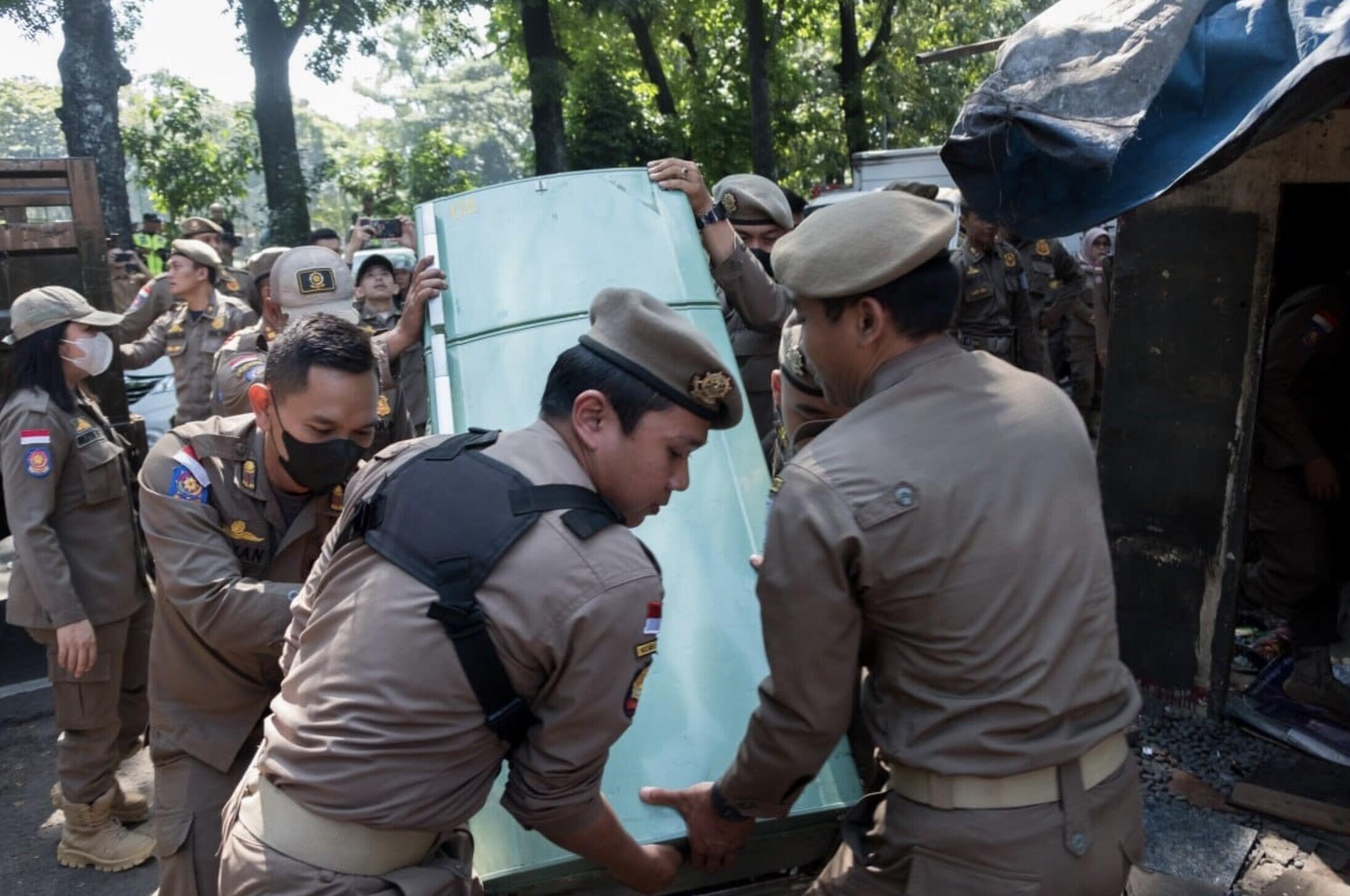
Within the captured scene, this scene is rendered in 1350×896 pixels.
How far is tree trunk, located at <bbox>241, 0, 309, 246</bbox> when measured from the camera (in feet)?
45.4

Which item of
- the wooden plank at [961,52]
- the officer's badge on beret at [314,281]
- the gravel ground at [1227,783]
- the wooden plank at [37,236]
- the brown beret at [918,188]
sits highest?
the wooden plank at [961,52]

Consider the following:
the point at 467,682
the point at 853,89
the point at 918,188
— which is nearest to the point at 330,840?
the point at 467,682

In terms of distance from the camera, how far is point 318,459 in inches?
96.9

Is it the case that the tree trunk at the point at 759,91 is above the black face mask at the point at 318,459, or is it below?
above

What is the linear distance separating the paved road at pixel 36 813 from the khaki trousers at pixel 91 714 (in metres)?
0.28

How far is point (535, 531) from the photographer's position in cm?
158

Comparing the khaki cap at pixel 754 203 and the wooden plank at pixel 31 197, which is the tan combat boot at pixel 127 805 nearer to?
the wooden plank at pixel 31 197

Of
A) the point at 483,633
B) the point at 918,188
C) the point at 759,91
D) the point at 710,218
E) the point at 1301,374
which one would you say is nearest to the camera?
the point at 483,633

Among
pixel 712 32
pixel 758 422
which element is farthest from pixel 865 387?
pixel 712 32

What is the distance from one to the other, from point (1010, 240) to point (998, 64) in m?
4.00

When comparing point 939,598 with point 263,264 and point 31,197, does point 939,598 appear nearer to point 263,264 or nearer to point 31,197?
point 263,264

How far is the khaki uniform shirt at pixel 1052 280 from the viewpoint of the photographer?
7.33m

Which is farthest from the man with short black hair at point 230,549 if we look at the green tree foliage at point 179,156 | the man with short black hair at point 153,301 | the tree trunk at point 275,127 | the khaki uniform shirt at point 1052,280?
the green tree foliage at point 179,156

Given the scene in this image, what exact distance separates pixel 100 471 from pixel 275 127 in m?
11.3
